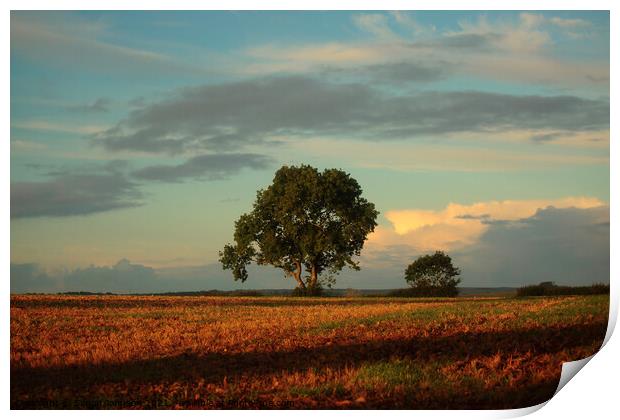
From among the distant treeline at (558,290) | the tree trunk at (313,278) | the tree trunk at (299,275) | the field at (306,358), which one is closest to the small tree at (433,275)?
the field at (306,358)

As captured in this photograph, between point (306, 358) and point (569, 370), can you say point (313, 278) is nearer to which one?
point (306, 358)

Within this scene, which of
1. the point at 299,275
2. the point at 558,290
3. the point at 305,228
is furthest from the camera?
the point at 305,228

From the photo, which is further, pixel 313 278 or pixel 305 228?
pixel 305 228

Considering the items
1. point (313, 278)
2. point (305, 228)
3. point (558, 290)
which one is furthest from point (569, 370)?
point (305, 228)

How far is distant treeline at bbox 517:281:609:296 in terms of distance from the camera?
9.65 metres

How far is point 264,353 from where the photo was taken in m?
8.68

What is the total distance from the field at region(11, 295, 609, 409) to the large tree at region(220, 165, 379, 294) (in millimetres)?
1655

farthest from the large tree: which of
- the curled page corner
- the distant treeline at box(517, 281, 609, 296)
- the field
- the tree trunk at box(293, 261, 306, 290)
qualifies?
the curled page corner

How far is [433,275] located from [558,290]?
170cm

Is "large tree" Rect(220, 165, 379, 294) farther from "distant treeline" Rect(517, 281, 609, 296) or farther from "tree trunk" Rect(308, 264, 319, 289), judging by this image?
"distant treeline" Rect(517, 281, 609, 296)

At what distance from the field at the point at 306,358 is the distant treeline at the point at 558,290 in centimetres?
11

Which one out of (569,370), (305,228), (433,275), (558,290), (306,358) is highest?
(305,228)

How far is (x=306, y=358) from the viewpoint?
27.6 feet

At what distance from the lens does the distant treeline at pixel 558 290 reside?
9648 mm
